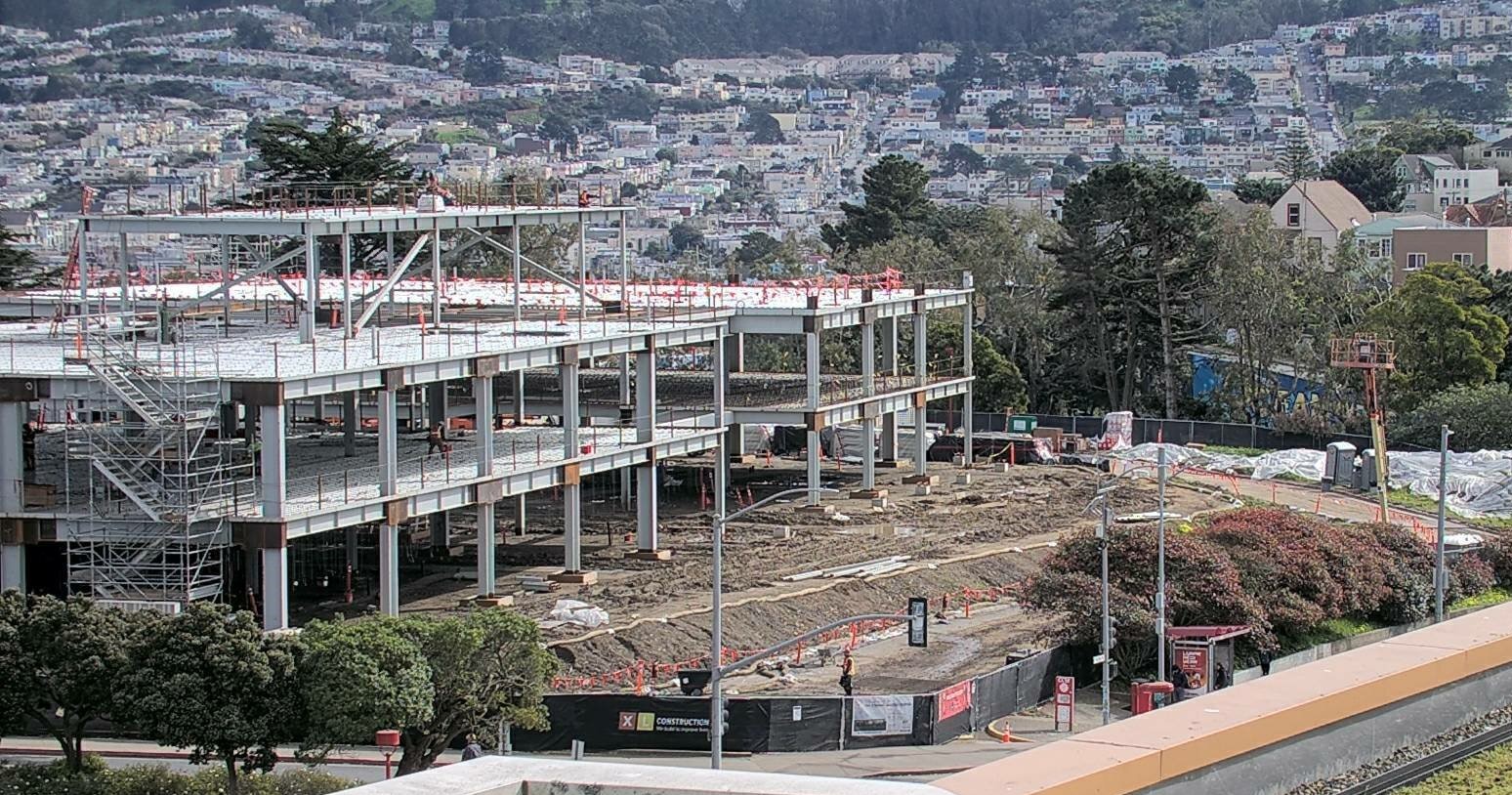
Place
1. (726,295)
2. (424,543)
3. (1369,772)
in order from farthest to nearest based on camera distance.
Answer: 1. (726,295)
2. (424,543)
3. (1369,772)

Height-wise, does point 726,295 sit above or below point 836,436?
above

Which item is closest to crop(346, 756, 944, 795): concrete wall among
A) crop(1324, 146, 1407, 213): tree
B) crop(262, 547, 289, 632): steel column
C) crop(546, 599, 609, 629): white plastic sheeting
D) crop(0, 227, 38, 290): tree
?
crop(262, 547, 289, 632): steel column

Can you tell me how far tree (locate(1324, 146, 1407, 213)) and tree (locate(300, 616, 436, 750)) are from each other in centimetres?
14626

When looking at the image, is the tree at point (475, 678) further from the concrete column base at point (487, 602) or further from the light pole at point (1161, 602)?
the concrete column base at point (487, 602)

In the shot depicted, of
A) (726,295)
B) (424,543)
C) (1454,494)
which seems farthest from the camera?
(726,295)

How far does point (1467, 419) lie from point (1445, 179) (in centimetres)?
11459

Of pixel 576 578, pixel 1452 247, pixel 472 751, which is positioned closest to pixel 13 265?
pixel 576 578

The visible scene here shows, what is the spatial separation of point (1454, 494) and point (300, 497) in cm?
3848

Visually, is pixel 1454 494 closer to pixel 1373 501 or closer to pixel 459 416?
pixel 1373 501

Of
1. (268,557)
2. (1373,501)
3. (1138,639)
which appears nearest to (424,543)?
(268,557)

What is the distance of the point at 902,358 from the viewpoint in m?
95.7

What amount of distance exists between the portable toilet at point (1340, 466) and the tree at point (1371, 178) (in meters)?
102

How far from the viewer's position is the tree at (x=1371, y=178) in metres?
178

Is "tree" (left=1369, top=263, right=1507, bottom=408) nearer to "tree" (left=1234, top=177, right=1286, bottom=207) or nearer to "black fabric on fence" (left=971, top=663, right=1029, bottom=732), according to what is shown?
"black fabric on fence" (left=971, top=663, right=1029, bottom=732)
